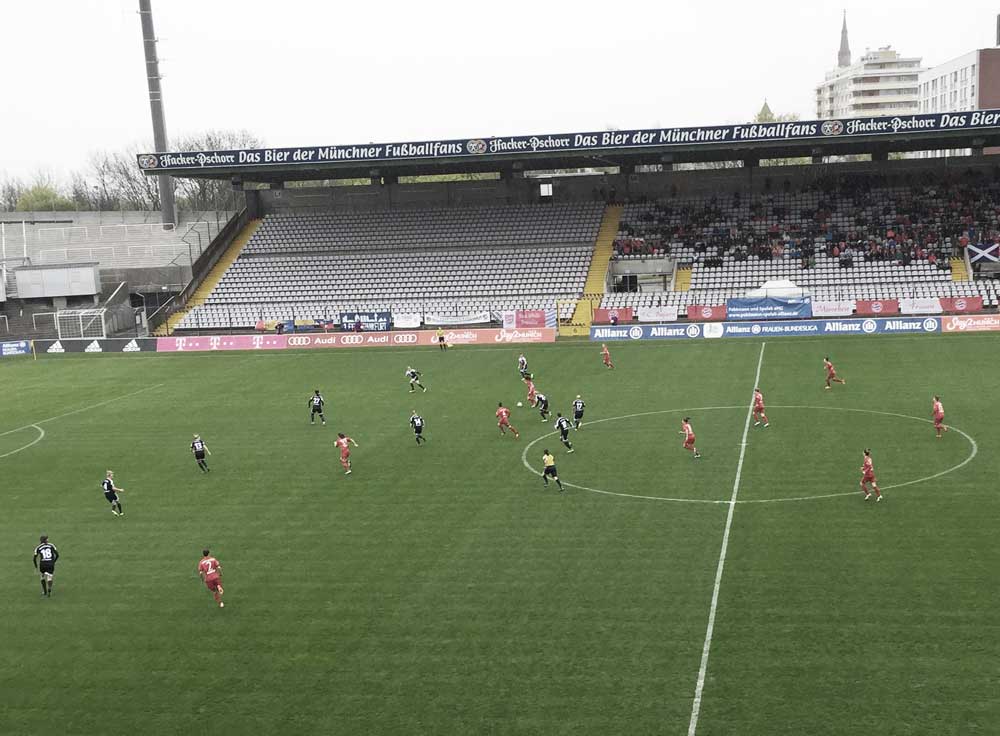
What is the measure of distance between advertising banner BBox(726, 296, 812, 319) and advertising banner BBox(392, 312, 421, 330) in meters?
21.2

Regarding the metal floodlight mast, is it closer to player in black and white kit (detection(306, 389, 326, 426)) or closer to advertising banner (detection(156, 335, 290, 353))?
advertising banner (detection(156, 335, 290, 353))

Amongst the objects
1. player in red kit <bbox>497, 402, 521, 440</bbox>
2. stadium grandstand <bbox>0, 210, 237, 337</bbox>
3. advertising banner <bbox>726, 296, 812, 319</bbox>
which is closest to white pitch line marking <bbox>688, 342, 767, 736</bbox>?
player in red kit <bbox>497, 402, 521, 440</bbox>

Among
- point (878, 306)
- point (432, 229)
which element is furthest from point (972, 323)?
point (432, 229)

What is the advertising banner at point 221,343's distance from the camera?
60.8 m

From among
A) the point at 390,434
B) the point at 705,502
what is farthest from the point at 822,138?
the point at 705,502

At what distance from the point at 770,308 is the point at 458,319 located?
20667mm

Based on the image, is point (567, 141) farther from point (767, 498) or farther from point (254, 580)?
point (254, 580)

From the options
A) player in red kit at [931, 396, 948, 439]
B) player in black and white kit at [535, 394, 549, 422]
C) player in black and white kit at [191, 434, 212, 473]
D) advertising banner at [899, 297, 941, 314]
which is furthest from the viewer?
advertising banner at [899, 297, 941, 314]

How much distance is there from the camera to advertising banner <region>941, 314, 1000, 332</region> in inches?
2052

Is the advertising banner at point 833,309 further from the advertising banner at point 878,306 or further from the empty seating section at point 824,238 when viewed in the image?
the empty seating section at point 824,238

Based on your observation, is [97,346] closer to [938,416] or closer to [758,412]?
[758,412]

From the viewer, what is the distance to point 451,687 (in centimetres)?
1558

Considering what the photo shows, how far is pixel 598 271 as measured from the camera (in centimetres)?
7031

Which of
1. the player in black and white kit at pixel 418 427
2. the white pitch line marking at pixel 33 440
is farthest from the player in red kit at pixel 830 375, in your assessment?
the white pitch line marking at pixel 33 440
